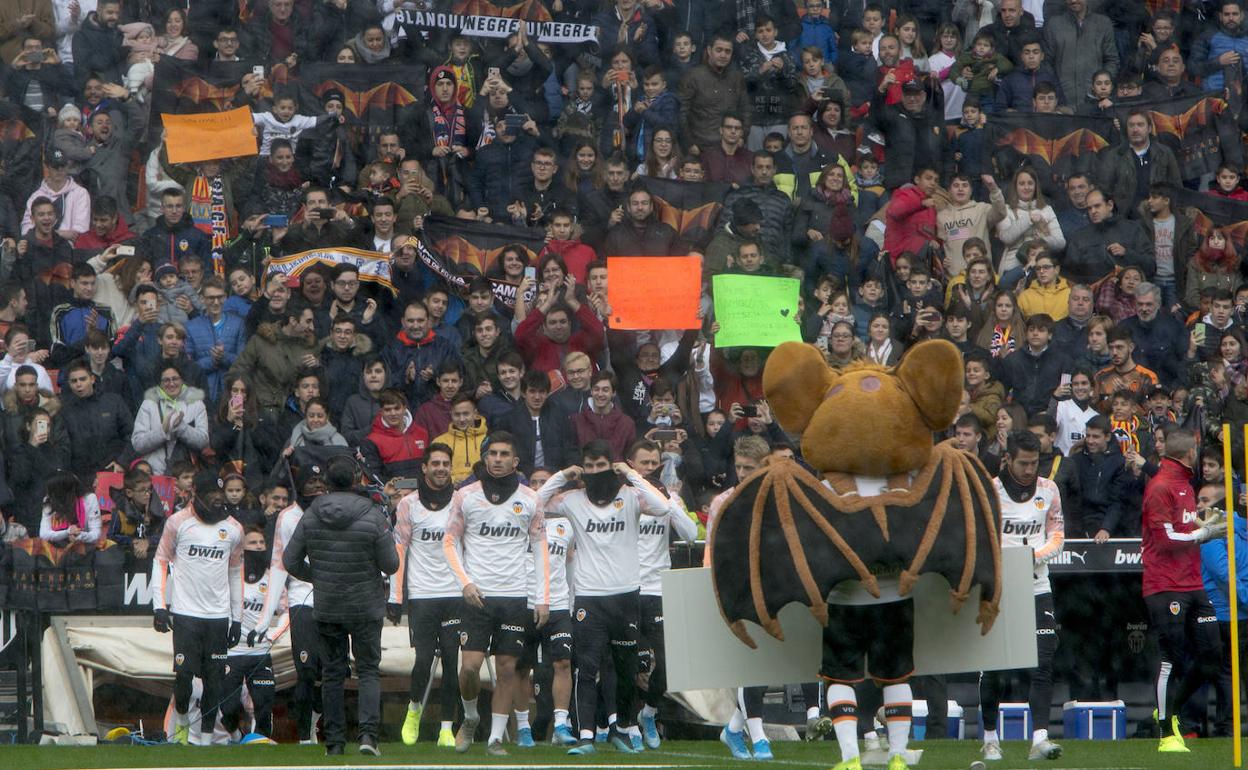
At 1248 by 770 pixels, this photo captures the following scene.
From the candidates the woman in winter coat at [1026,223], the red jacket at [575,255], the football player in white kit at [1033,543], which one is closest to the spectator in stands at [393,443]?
the red jacket at [575,255]

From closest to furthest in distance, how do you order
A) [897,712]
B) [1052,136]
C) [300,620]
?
[897,712] < [300,620] < [1052,136]

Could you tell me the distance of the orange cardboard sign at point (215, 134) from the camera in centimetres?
1817

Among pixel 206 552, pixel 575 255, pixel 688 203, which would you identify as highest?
pixel 688 203

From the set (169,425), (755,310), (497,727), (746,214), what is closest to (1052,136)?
(746,214)

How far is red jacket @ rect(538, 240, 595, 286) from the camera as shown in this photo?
17.2 m

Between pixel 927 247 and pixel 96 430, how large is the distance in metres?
7.10

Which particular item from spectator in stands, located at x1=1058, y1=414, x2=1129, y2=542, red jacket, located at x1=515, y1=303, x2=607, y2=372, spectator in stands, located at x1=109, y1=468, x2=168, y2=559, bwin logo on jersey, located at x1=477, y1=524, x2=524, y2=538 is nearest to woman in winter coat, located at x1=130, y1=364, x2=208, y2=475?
spectator in stands, located at x1=109, y1=468, x2=168, y2=559

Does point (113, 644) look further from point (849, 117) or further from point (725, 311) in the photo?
point (849, 117)

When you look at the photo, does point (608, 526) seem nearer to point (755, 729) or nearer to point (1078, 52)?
point (755, 729)

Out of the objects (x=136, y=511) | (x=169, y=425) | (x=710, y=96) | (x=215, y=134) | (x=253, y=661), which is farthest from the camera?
(x=710, y=96)

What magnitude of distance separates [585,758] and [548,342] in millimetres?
5110

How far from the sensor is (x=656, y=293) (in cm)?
1642

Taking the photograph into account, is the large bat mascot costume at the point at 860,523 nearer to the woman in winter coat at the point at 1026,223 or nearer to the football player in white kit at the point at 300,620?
the football player in white kit at the point at 300,620

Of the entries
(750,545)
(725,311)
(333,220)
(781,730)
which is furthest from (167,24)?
(750,545)
